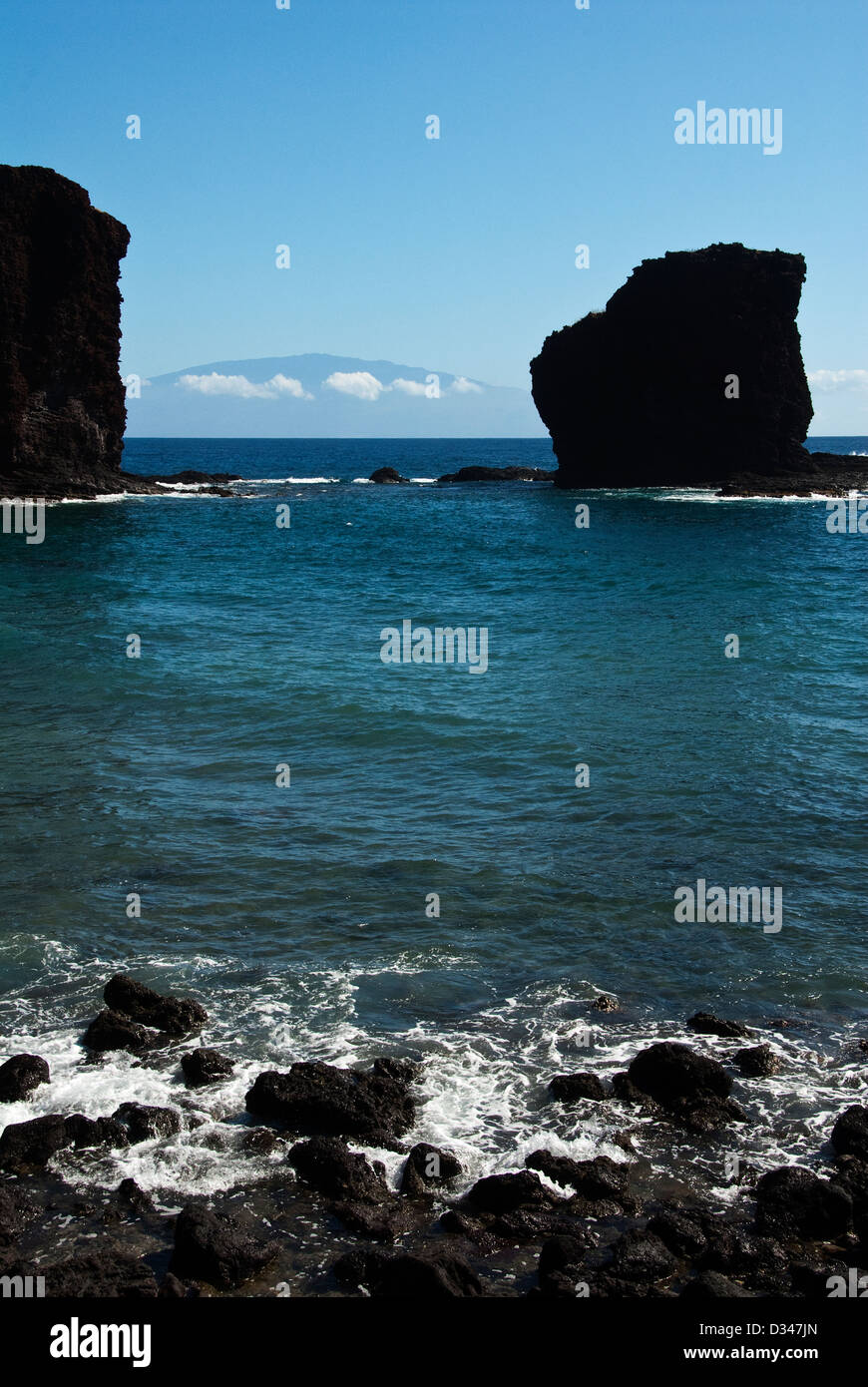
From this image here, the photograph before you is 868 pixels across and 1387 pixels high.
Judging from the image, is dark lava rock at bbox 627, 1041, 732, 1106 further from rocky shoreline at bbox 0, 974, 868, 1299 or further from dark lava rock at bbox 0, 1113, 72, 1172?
dark lava rock at bbox 0, 1113, 72, 1172

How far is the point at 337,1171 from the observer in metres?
9.54

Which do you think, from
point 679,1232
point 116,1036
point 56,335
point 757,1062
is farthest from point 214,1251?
point 56,335

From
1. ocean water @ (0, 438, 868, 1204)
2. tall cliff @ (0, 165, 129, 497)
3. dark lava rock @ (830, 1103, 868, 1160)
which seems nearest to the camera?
dark lava rock @ (830, 1103, 868, 1160)

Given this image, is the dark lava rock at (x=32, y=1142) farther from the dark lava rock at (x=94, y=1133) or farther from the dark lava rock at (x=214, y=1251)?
the dark lava rock at (x=214, y=1251)

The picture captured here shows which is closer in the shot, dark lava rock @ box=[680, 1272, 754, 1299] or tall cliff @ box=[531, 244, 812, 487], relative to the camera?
dark lava rock @ box=[680, 1272, 754, 1299]

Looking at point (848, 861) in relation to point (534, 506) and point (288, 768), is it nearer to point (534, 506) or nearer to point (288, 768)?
point (288, 768)

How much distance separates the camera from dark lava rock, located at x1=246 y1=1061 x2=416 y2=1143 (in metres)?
10.3

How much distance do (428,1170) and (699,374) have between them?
93.1m

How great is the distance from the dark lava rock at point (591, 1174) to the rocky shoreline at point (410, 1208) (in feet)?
0.06

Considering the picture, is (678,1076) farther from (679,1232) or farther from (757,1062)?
(679,1232)

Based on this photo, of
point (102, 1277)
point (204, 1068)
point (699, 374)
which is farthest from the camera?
point (699, 374)


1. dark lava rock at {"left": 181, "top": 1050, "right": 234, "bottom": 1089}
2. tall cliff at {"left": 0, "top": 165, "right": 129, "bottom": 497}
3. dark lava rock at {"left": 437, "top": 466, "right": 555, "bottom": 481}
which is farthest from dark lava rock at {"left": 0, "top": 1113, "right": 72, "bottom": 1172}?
dark lava rock at {"left": 437, "top": 466, "right": 555, "bottom": 481}

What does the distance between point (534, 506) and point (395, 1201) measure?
256ft

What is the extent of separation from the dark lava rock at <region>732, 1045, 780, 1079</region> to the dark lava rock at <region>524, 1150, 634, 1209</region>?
7.16ft
